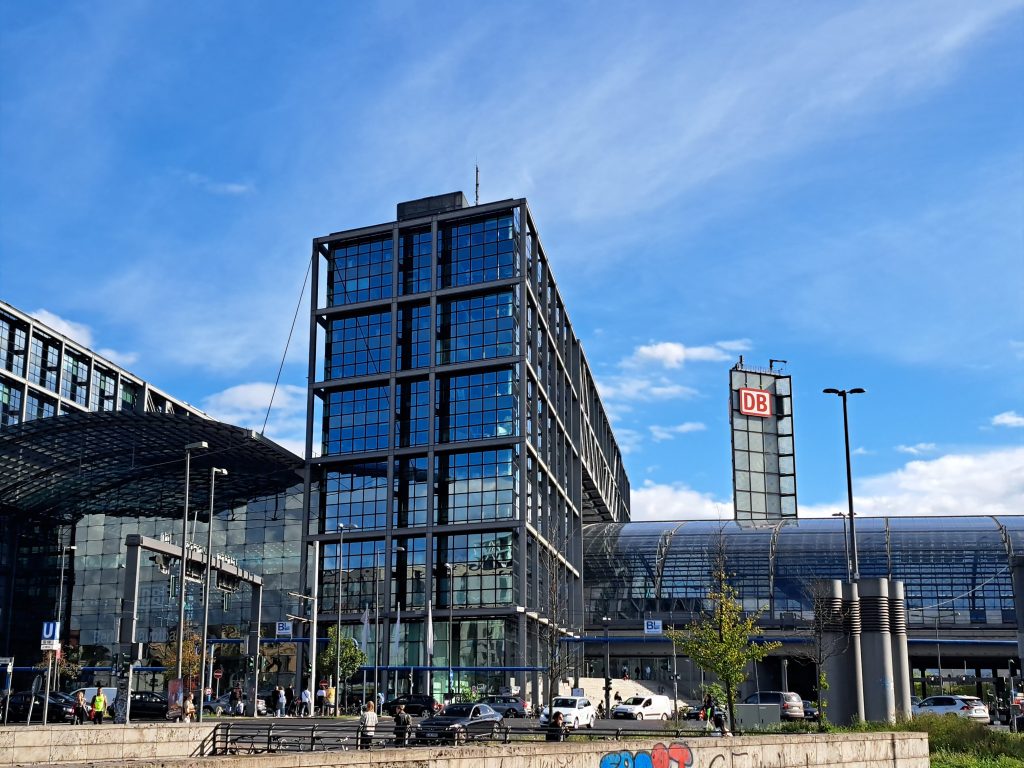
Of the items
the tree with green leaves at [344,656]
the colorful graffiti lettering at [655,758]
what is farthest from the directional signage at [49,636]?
the tree with green leaves at [344,656]

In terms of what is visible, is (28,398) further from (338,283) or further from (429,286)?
(429,286)

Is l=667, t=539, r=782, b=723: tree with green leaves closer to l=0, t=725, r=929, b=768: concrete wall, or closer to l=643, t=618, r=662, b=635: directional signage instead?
l=0, t=725, r=929, b=768: concrete wall

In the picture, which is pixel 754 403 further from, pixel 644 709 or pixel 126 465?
pixel 126 465

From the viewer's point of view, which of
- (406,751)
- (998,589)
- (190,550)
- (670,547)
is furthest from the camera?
(670,547)

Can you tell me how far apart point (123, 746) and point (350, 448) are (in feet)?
181

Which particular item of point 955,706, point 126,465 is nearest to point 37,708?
point 126,465

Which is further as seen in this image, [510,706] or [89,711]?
[510,706]

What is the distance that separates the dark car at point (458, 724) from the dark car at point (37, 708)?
17.8 meters

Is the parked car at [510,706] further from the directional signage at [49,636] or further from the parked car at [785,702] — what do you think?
the directional signage at [49,636]

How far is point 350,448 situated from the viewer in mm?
84000

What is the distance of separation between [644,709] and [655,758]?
44239 millimetres

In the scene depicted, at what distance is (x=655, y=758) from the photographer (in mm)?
18641

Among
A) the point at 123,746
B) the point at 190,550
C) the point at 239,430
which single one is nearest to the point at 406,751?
the point at 123,746

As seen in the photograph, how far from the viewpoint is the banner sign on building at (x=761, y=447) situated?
111 meters
